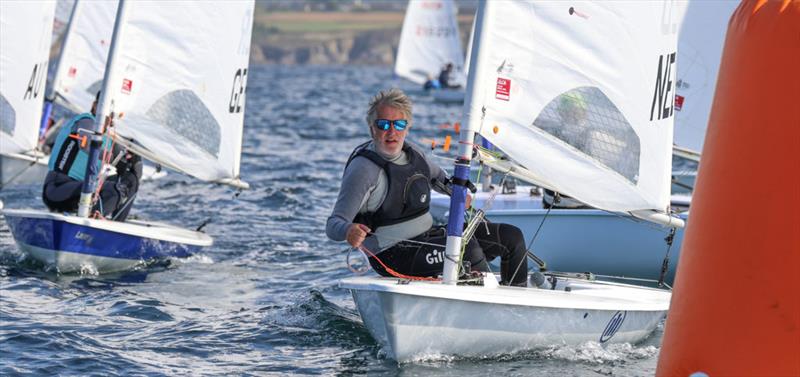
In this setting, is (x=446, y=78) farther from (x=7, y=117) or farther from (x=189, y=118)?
(x=189, y=118)

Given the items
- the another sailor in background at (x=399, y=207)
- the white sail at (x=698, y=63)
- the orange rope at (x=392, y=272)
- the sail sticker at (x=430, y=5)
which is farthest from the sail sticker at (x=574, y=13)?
the sail sticker at (x=430, y=5)

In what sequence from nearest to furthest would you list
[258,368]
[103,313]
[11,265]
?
[258,368]
[103,313]
[11,265]

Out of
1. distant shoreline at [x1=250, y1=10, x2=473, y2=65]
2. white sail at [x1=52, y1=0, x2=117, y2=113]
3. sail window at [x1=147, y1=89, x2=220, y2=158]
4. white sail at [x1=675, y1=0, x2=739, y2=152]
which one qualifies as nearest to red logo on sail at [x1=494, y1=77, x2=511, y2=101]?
sail window at [x1=147, y1=89, x2=220, y2=158]

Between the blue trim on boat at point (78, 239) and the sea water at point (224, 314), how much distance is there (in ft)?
0.52

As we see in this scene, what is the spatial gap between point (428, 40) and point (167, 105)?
24.0m

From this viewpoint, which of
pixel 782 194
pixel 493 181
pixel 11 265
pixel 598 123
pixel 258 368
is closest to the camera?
pixel 782 194

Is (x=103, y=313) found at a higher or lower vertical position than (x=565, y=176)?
lower

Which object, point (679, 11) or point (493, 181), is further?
point (493, 181)

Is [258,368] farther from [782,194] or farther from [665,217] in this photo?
[782,194]

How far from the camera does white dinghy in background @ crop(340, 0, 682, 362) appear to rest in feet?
16.6

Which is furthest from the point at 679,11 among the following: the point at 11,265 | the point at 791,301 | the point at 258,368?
the point at 11,265

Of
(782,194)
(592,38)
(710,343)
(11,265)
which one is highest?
(592,38)

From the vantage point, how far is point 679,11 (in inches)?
232

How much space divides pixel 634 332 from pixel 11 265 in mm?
4110
